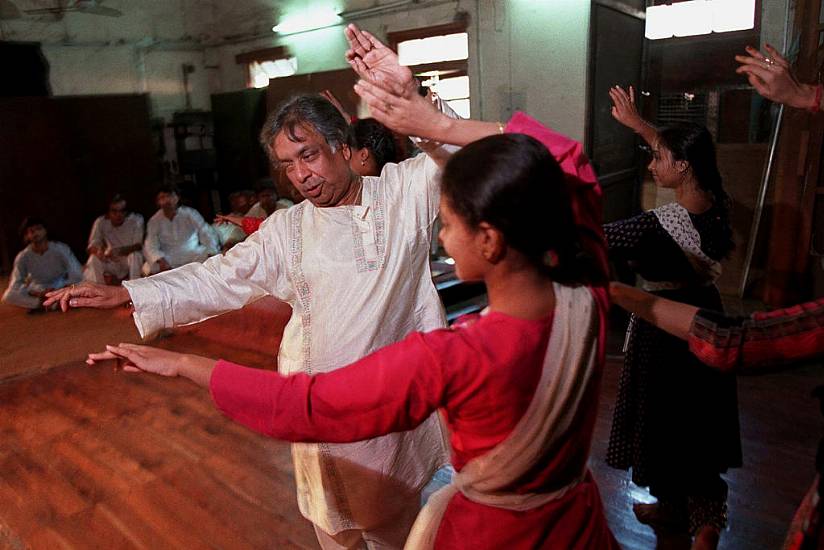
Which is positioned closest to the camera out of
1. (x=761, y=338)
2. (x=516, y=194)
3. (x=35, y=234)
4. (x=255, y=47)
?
(x=516, y=194)

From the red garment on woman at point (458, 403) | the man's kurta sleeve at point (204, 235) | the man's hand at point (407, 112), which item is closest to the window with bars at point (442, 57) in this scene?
the man's kurta sleeve at point (204, 235)

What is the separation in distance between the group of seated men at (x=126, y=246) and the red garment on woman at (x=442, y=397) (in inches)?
230

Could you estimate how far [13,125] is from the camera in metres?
8.25

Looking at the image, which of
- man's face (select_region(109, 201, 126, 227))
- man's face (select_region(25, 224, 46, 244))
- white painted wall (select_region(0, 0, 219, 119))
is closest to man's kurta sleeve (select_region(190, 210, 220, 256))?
man's face (select_region(109, 201, 126, 227))

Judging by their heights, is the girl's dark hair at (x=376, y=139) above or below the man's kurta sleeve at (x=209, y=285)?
above

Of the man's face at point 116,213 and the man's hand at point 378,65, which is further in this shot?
the man's face at point 116,213

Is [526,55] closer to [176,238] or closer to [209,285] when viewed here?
[176,238]

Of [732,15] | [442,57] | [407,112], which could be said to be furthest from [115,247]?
[407,112]

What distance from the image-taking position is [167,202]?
680 centimetres

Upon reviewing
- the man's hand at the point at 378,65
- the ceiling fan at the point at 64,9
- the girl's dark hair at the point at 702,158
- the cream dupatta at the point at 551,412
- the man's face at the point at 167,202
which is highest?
the ceiling fan at the point at 64,9

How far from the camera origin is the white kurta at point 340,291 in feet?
5.47

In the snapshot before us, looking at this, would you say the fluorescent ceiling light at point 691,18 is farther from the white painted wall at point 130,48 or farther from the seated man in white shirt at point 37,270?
the white painted wall at point 130,48

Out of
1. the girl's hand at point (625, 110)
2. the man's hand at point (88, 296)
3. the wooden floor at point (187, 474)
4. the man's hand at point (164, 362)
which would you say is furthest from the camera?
the wooden floor at point (187, 474)

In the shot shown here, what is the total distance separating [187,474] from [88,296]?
70.7 inches
